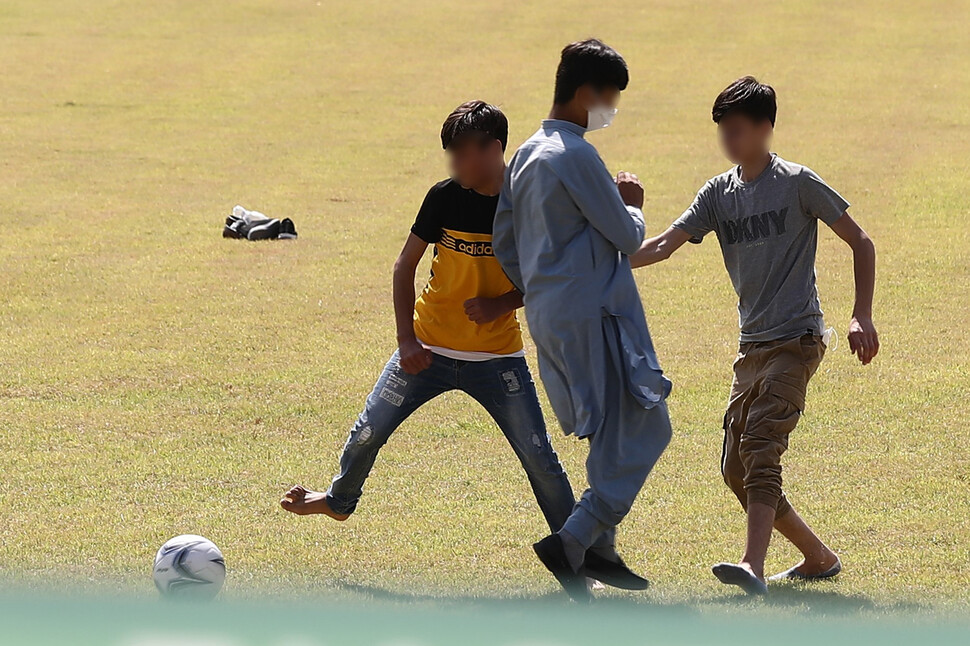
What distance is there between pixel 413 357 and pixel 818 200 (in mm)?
1665

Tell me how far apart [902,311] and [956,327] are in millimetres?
750

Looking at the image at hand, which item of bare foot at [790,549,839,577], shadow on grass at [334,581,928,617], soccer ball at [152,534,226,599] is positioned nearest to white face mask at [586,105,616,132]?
shadow on grass at [334,581,928,617]

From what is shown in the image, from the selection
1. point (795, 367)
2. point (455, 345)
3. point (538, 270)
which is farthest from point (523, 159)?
point (795, 367)

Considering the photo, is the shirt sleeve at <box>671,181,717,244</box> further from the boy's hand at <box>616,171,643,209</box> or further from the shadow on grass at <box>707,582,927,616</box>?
the shadow on grass at <box>707,582,927,616</box>

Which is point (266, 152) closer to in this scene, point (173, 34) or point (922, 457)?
point (173, 34)

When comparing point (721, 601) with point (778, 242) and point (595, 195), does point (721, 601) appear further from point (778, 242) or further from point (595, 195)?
point (595, 195)

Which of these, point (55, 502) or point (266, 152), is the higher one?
point (266, 152)

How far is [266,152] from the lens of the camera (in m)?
20.4

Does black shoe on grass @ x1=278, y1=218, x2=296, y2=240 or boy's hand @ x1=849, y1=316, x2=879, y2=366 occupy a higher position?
boy's hand @ x1=849, y1=316, x2=879, y2=366

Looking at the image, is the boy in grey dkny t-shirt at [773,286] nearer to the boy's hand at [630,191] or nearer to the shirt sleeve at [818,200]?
the shirt sleeve at [818,200]

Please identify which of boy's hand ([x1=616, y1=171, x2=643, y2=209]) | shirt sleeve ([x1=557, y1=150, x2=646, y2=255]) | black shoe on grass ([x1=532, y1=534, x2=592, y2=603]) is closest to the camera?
shirt sleeve ([x1=557, y1=150, x2=646, y2=255])

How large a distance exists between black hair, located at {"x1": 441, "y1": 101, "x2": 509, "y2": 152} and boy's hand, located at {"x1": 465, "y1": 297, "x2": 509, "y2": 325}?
1.95 feet

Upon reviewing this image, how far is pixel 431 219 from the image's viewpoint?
5.06 meters

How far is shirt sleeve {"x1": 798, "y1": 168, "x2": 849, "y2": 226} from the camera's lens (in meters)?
5.01
